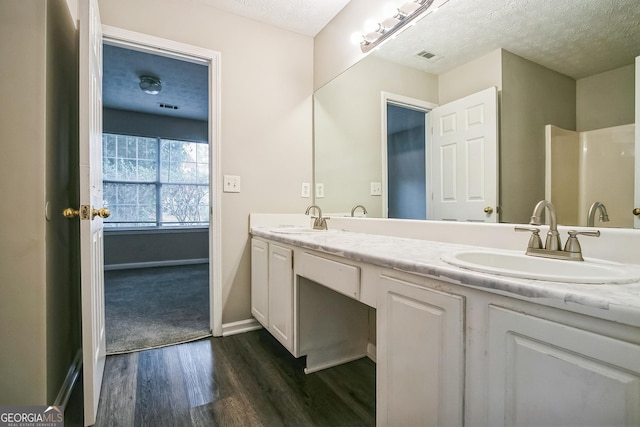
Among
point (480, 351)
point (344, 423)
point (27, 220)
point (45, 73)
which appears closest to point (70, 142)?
point (45, 73)

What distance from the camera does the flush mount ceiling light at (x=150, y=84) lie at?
336cm

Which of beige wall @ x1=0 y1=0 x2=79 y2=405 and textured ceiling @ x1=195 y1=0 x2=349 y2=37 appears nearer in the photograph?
beige wall @ x1=0 y1=0 x2=79 y2=405

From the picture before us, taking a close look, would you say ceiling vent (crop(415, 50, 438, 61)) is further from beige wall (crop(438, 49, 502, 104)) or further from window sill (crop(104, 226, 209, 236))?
window sill (crop(104, 226, 209, 236))

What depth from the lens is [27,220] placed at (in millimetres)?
1088

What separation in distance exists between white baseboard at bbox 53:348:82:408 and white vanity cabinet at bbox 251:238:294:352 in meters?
0.99

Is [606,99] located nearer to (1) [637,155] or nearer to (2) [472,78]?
(1) [637,155]

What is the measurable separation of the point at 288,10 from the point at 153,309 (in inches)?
105

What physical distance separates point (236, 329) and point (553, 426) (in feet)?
6.33

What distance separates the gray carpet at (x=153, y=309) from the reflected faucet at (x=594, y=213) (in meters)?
2.19

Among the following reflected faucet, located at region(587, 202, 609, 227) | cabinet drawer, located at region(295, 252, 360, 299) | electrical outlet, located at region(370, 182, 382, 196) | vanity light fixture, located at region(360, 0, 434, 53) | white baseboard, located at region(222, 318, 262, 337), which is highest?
vanity light fixture, located at region(360, 0, 434, 53)

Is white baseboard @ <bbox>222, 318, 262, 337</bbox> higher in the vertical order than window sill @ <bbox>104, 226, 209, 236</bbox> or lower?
lower

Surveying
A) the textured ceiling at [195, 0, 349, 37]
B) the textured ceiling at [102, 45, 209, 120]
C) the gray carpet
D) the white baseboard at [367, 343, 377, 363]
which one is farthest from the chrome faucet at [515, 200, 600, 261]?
the textured ceiling at [102, 45, 209, 120]

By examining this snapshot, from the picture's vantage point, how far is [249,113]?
219 cm

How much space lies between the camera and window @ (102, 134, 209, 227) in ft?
14.6
